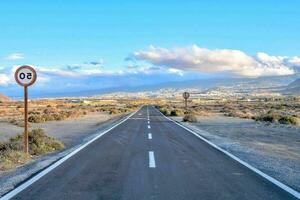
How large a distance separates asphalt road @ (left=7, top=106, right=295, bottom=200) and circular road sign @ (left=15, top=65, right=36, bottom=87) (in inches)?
116

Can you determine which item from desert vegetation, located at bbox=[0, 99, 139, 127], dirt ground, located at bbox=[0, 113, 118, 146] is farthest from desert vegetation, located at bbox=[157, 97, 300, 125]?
dirt ground, located at bbox=[0, 113, 118, 146]

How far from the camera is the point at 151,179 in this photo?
10008mm

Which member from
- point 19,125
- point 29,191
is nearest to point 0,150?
point 29,191

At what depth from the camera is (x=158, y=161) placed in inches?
520

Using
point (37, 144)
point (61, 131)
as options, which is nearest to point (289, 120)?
point (61, 131)

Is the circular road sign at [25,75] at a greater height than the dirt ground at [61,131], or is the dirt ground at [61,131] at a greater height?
the circular road sign at [25,75]

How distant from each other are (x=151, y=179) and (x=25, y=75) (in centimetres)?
695

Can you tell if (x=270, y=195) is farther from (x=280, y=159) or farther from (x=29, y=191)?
(x=280, y=159)

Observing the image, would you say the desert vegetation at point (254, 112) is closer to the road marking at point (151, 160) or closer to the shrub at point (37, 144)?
the road marking at point (151, 160)

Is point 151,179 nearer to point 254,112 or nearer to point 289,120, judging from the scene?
point 289,120

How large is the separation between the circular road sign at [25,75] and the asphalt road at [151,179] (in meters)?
2.95

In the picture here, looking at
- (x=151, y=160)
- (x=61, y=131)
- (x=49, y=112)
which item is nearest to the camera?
(x=151, y=160)

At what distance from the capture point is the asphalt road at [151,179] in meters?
8.33

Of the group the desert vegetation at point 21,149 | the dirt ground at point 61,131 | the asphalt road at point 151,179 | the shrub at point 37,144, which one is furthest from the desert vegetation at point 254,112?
the asphalt road at point 151,179
